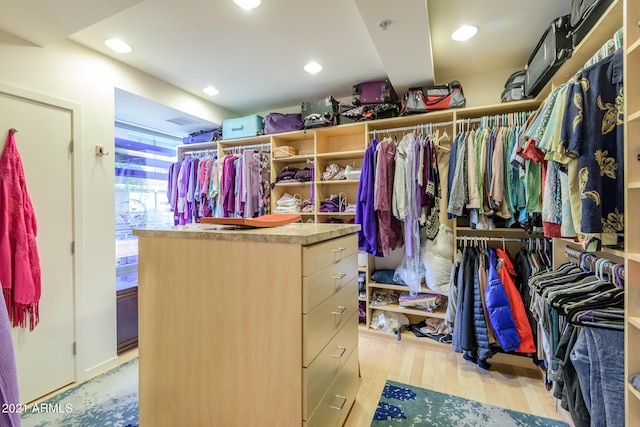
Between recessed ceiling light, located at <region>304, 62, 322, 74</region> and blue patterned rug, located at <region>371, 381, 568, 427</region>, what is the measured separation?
2.66 meters

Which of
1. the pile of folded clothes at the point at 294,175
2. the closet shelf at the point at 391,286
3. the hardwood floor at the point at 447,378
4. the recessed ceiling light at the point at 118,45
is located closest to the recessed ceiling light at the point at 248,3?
the recessed ceiling light at the point at 118,45

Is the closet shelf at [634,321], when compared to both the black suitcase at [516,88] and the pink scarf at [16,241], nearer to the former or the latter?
the black suitcase at [516,88]

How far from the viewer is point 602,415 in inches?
43.5

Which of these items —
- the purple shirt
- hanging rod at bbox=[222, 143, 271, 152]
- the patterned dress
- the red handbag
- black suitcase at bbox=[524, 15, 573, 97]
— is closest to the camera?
the patterned dress

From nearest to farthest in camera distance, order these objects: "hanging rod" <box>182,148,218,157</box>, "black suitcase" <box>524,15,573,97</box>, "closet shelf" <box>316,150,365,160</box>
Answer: "black suitcase" <box>524,15,573,97</box> → "closet shelf" <box>316,150,365,160</box> → "hanging rod" <box>182,148,218,157</box>

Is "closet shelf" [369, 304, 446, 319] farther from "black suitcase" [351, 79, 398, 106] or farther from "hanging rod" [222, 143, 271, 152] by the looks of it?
"hanging rod" [222, 143, 271, 152]

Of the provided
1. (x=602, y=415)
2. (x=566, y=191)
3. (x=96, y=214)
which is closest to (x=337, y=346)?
(x=602, y=415)

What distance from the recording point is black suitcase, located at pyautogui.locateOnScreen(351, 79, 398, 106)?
2723 mm

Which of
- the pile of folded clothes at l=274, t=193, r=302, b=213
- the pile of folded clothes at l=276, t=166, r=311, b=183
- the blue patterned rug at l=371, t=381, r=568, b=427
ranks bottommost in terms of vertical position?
the blue patterned rug at l=371, t=381, r=568, b=427

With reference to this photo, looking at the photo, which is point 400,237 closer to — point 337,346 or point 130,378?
point 337,346

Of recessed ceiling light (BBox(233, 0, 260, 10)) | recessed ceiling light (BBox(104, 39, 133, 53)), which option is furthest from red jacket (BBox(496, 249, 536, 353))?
recessed ceiling light (BBox(104, 39, 133, 53))

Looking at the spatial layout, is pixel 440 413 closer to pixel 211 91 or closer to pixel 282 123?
pixel 282 123

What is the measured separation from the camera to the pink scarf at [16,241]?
5.68 ft

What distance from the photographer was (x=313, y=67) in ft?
8.45
